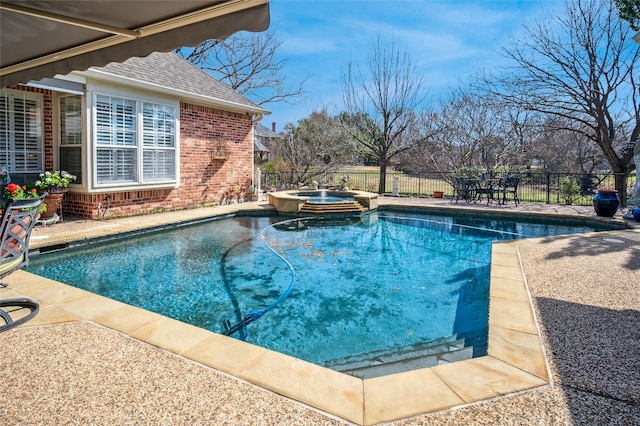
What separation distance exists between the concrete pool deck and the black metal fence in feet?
43.8

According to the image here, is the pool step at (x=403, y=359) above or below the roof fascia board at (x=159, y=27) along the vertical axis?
below

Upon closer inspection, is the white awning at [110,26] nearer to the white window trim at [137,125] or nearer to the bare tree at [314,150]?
the white window trim at [137,125]

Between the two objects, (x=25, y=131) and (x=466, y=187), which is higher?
(x=25, y=131)

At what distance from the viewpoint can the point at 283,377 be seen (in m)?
2.58

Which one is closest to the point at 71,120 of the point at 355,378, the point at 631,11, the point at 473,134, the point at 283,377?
the point at 283,377

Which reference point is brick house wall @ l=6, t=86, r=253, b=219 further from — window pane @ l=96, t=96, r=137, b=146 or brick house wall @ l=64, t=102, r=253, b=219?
window pane @ l=96, t=96, r=137, b=146

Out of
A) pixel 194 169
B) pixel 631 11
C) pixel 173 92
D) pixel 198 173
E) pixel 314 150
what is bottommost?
pixel 198 173

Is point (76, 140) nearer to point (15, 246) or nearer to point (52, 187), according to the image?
point (52, 187)

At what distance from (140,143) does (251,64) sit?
15261 millimetres

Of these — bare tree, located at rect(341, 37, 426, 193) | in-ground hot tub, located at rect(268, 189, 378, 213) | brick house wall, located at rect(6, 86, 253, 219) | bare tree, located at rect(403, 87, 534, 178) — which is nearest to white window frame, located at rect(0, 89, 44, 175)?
brick house wall, located at rect(6, 86, 253, 219)

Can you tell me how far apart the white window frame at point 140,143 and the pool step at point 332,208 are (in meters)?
4.11

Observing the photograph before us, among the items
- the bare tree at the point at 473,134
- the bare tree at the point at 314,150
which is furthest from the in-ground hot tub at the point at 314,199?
the bare tree at the point at 473,134

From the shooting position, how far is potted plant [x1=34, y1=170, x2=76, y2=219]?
8133 mm

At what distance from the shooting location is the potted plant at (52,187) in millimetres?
8133
